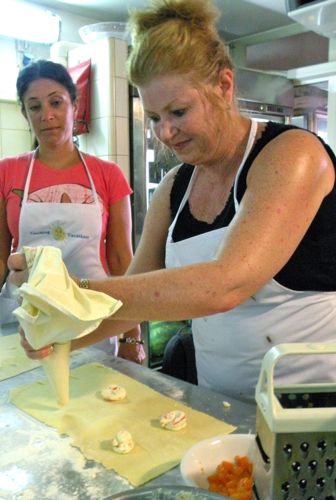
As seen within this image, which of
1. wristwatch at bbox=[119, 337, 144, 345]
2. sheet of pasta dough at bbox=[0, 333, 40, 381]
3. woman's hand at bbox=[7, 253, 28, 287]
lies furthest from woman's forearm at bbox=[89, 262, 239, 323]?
wristwatch at bbox=[119, 337, 144, 345]

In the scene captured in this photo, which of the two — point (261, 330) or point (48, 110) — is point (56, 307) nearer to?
point (261, 330)

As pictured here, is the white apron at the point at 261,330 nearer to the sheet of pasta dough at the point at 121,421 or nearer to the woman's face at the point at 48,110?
the sheet of pasta dough at the point at 121,421

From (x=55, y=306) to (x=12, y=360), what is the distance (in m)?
0.64

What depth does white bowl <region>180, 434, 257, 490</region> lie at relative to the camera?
0.70 metres

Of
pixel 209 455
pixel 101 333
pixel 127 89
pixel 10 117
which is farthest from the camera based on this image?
pixel 10 117

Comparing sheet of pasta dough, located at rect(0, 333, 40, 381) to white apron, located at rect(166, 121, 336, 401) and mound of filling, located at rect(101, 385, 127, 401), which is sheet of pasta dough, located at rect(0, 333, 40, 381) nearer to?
mound of filling, located at rect(101, 385, 127, 401)

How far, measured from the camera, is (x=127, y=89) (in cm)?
256

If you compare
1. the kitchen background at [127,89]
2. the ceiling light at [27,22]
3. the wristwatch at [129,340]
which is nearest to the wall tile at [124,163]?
the kitchen background at [127,89]

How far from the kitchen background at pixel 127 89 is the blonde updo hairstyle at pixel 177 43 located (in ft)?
4.38

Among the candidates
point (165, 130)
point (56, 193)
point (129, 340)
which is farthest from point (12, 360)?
point (165, 130)

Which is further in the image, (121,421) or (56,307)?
(121,421)

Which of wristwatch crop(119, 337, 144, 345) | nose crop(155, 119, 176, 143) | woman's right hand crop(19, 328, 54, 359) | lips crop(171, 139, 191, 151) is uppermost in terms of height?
nose crop(155, 119, 176, 143)

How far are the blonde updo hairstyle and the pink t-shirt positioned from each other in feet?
2.60

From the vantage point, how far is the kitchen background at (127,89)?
2.53 m
